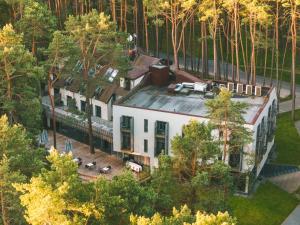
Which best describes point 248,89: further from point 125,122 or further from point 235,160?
point 125,122

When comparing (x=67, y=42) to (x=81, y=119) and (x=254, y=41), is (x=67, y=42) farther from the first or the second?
(x=254, y=41)

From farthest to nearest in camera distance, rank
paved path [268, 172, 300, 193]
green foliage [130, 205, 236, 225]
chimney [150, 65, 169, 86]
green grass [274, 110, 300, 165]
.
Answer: chimney [150, 65, 169, 86]
green grass [274, 110, 300, 165]
paved path [268, 172, 300, 193]
green foliage [130, 205, 236, 225]

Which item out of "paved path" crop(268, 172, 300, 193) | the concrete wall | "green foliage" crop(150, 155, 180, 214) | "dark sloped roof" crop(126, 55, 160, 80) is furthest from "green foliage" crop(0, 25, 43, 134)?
"paved path" crop(268, 172, 300, 193)

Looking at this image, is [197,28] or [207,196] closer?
[207,196]

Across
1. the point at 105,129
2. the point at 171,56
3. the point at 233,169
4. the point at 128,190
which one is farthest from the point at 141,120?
the point at 171,56

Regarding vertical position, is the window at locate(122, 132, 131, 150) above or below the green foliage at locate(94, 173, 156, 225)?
below

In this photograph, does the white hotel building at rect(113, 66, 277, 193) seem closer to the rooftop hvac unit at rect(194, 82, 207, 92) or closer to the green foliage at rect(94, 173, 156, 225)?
the rooftop hvac unit at rect(194, 82, 207, 92)

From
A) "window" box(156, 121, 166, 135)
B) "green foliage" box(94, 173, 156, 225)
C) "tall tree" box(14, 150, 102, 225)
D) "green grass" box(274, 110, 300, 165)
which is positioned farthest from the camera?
"green grass" box(274, 110, 300, 165)

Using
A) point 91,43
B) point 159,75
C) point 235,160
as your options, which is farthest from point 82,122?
point 235,160
